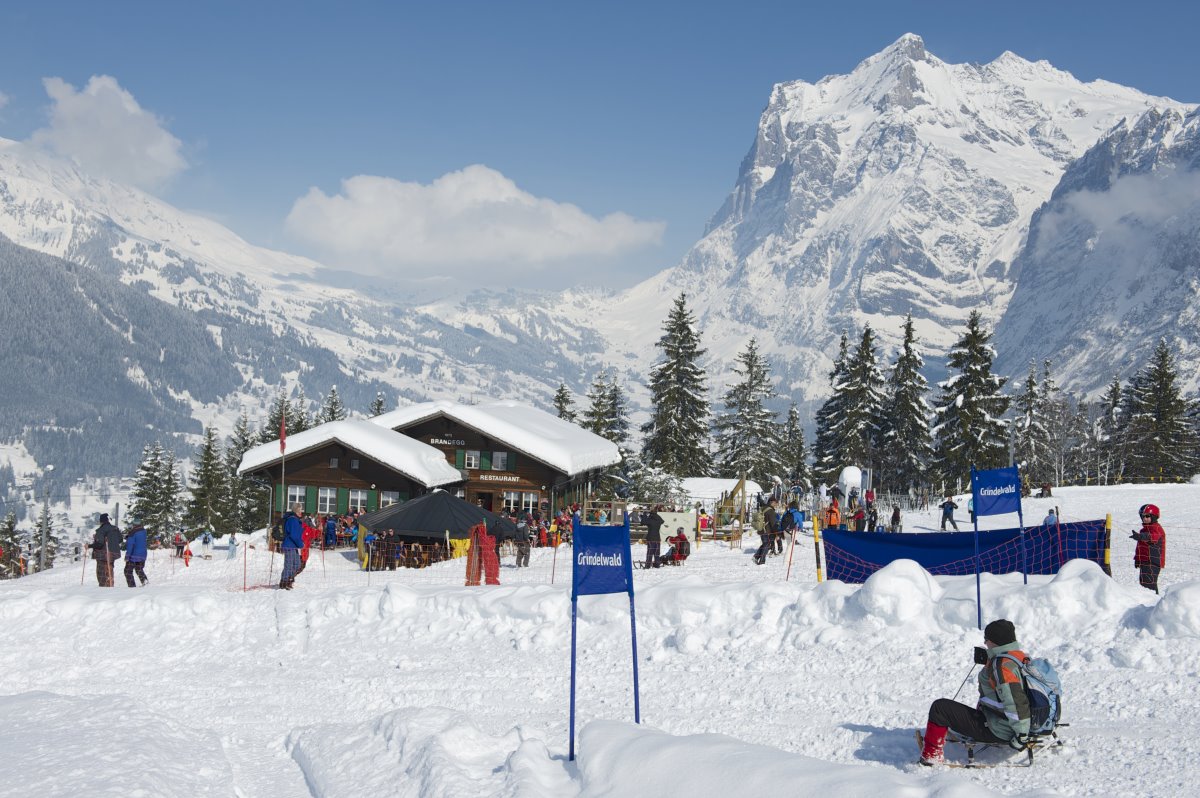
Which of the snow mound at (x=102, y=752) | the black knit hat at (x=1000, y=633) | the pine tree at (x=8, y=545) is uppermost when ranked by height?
the black knit hat at (x=1000, y=633)

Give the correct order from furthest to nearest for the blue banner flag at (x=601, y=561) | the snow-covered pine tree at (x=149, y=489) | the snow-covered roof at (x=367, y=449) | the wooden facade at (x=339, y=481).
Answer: the snow-covered pine tree at (x=149, y=489) → the wooden facade at (x=339, y=481) → the snow-covered roof at (x=367, y=449) → the blue banner flag at (x=601, y=561)

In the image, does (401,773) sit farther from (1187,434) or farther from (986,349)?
(1187,434)

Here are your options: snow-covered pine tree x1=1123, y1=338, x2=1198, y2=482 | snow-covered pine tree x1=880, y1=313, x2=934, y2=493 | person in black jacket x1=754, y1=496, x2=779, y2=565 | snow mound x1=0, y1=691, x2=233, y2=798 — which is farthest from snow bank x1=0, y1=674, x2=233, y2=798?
snow-covered pine tree x1=1123, y1=338, x2=1198, y2=482

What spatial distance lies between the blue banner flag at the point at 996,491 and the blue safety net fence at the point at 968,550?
3006 millimetres

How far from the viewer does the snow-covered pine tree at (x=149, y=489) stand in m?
66.9

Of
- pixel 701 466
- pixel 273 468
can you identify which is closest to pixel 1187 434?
pixel 701 466

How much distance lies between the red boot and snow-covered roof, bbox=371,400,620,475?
1467 inches

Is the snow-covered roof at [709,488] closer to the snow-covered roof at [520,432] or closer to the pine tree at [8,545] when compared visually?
the snow-covered roof at [520,432]

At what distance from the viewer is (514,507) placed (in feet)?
159

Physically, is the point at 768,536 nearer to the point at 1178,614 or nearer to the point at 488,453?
the point at 1178,614

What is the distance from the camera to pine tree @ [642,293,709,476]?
60.3 metres

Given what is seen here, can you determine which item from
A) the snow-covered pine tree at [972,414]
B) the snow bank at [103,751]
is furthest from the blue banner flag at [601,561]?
the snow-covered pine tree at [972,414]

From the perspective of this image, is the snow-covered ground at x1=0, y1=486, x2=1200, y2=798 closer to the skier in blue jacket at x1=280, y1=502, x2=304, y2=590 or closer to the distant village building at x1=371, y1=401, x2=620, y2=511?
the skier in blue jacket at x1=280, y1=502, x2=304, y2=590

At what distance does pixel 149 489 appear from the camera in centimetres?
6812
